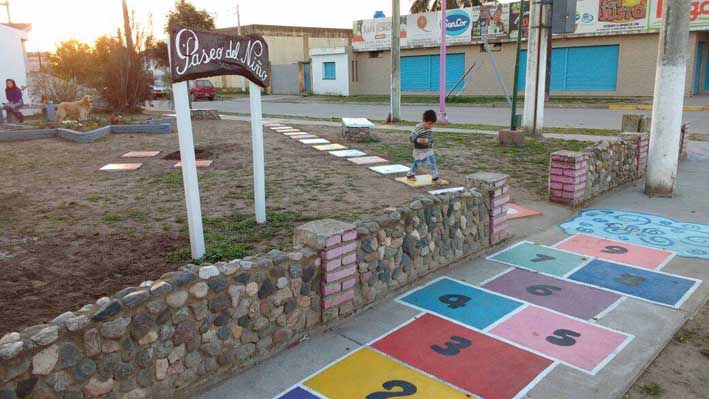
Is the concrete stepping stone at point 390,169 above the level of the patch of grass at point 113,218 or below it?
above

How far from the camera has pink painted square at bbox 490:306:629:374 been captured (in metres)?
3.51

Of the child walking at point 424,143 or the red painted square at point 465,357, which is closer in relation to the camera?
the red painted square at point 465,357

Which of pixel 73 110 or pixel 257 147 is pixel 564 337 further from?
pixel 73 110

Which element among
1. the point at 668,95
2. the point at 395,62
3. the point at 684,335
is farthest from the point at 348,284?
the point at 395,62

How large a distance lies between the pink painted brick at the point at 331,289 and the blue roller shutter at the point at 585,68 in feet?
80.9

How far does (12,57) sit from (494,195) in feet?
82.0

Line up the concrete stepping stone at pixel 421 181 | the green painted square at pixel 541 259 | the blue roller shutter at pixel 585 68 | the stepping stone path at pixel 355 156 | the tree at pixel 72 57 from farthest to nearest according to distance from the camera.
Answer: the tree at pixel 72 57 → the blue roller shutter at pixel 585 68 → the stepping stone path at pixel 355 156 → the concrete stepping stone at pixel 421 181 → the green painted square at pixel 541 259

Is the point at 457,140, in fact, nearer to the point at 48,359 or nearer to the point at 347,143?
the point at 347,143

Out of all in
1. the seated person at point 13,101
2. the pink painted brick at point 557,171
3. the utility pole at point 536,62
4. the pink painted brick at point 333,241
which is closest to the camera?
the pink painted brick at point 333,241

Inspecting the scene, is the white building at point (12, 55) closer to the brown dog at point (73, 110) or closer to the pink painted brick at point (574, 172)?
the brown dog at point (73, 110)

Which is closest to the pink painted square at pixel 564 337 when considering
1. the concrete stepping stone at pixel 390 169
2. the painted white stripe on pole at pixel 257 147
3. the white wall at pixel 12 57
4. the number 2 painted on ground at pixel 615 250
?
the number 2 painted on ground at pixel 615 250

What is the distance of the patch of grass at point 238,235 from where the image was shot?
201 inches

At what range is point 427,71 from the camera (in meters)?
32.8

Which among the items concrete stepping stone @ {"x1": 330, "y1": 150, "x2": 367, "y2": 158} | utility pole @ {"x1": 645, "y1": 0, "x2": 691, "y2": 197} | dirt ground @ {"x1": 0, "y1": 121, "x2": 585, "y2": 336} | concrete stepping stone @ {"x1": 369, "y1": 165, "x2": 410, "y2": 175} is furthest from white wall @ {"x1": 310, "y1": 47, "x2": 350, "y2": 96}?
utility pole @ {"x1": 645, "y1": 0, "x2": 691, "y2": 197}
